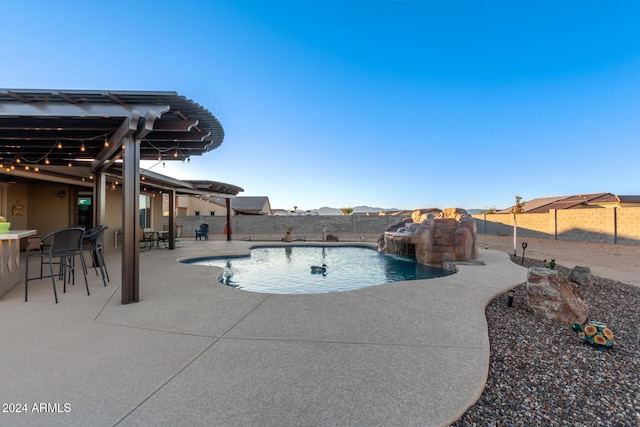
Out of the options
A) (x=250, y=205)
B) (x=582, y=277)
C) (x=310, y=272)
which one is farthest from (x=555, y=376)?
(x=250, y=205)

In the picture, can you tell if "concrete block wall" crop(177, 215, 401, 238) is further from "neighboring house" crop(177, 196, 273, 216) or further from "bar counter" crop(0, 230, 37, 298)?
"bar counter" crop(0, 230, 37, 298)

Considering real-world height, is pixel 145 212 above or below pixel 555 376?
above

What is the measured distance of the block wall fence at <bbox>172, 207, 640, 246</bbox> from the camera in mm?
13258

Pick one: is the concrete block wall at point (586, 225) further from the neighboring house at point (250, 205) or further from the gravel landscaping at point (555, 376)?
the neighboring house at point (250, 205)

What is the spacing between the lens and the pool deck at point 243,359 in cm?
159

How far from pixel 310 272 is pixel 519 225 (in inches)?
713

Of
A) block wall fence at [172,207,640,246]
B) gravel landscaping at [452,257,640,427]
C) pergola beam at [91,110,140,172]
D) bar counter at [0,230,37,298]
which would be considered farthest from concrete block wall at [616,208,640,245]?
bar counter at [0,230,37,298]

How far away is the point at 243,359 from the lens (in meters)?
2.17

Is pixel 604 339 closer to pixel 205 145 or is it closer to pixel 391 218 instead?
pixel 205 145

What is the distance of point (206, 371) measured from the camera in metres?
2.00

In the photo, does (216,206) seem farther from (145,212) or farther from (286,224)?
(145,212)

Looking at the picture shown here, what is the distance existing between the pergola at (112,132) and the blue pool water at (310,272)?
9.49 ft

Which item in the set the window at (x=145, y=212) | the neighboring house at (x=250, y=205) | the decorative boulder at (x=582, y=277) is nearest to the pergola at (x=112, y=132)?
the window at (x=145, y=212)

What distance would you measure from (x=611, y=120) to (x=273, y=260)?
16873 millimetres
